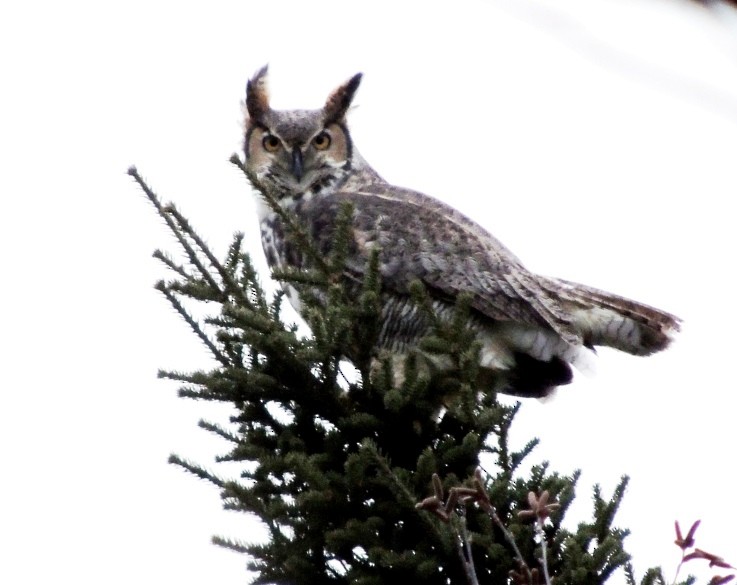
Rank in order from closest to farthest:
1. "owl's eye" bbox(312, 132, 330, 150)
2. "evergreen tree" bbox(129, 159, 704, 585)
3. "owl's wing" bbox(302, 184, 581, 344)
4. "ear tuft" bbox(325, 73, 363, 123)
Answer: "evergreen tree" bbox(129, 159, 704, 585) → "owl's wing" bbox(302, 184, 581, 344) → "owl's eye" bbox(312, 132, 330, 150) → "ear tuft" bbox(325, 73, 363, 123)

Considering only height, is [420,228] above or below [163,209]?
above

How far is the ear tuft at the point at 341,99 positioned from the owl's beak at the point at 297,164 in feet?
0.85

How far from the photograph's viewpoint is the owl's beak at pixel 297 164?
12.0ft

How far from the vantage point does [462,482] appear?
2.01 meters

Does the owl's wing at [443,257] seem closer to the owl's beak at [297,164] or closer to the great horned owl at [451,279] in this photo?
the great horned owl at [451,279]

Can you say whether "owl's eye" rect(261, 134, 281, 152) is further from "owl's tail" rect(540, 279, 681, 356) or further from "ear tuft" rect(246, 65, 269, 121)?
"owl's tail" rect(540, 279, 681, 356)

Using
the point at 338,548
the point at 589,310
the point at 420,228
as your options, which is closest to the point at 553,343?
the point at 589,310

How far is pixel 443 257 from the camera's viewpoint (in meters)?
3.17

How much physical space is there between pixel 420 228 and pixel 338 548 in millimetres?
1562

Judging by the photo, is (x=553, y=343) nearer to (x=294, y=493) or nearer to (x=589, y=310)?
(x=589, y=310)

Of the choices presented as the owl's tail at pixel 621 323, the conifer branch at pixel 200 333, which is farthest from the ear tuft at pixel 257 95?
the conifer branch at pixel 200 333

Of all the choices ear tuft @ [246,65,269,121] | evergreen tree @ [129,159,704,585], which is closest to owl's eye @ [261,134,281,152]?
ear tuft @ [246,65,269,121]

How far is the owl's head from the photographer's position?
12.1 ft

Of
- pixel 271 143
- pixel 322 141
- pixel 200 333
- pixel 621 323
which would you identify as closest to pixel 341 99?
pixel 322 141
